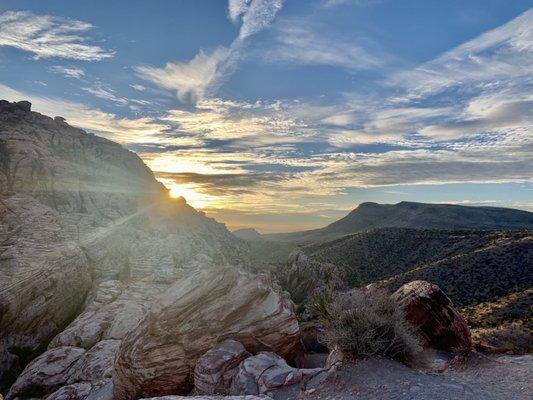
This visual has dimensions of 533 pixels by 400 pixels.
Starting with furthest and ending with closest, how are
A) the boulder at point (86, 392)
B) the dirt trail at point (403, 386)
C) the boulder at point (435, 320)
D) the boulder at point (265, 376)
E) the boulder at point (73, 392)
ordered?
the boulder at point (435, 320) < the boulder at point (73, 392) < the boulder at point (86, 392) < the boulder at point (265, 376) < the dirt trail at point (403, 386)

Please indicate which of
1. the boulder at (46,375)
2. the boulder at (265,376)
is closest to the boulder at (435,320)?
the boulder at (265,376)

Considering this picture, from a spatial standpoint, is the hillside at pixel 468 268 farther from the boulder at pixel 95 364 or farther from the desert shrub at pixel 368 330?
the boulder at pixel 95 364

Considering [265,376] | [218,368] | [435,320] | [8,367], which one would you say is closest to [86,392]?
[218,368]

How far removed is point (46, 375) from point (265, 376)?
16.3 meters

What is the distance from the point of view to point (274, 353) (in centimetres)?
1603

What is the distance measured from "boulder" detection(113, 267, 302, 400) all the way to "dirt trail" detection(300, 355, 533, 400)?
4991 millimetres

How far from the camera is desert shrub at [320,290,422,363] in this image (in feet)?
43.7

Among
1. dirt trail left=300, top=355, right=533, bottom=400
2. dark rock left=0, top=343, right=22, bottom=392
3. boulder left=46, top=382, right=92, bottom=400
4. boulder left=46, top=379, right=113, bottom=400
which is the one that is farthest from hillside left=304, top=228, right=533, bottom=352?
dark rock left=0, top=343, right=22, bottom=392

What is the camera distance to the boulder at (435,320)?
19609 mm

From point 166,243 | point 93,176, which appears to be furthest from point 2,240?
point 93,176

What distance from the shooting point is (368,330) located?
44.3 feet

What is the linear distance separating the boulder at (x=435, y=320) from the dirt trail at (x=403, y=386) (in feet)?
16.5

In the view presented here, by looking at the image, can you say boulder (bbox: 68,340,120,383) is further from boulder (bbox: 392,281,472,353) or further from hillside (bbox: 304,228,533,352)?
hillside (bbox: 304,228,533,352)

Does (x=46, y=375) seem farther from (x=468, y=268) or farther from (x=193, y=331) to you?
(x=468, y=268)
